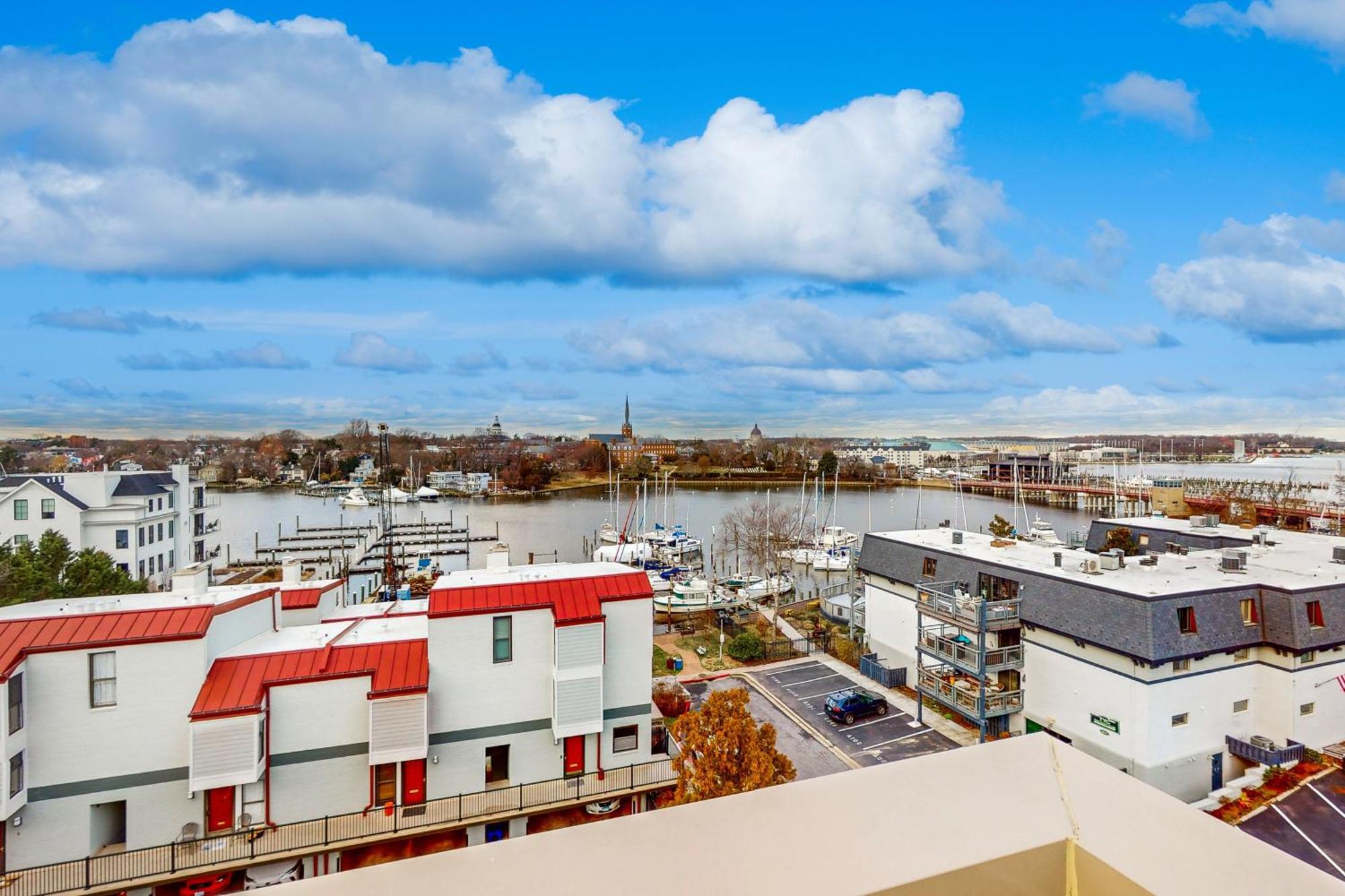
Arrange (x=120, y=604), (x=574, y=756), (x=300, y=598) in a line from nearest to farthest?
(x=120, y=604)
(x=574, y=756)
(x=300, y=598)

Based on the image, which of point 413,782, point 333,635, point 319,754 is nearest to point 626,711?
point 413,782

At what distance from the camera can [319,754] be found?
32.3ft

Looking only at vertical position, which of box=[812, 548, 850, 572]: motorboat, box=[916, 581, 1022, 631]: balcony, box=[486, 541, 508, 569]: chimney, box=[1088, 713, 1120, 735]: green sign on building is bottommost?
box=[812, 548, 850, 572]: motorboat

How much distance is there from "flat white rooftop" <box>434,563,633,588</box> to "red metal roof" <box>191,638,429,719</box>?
1177 millimetres

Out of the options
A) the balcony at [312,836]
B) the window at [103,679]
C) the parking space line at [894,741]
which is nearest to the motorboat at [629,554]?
the parking space line at [894,741]

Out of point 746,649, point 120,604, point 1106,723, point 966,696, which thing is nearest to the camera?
point 120,604

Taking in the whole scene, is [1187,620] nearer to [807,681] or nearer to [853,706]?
[853,706]

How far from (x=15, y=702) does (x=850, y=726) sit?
550 inches

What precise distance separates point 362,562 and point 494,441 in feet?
262

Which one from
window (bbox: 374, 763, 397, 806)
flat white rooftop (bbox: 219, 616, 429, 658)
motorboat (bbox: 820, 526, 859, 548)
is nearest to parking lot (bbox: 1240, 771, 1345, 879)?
window (bbox: 374, 763, 397, 806)

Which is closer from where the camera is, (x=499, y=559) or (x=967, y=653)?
(x=499, y=559)

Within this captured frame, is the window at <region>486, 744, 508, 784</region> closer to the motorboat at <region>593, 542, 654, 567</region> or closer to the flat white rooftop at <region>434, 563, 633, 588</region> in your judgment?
the flat white rooftop at <region>434, 563, 633, 588</region>

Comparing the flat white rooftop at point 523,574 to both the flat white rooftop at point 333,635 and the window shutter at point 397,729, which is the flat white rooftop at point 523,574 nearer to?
the flat white rooftop at point 333,635

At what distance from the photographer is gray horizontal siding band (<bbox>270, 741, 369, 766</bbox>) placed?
31.8ft
